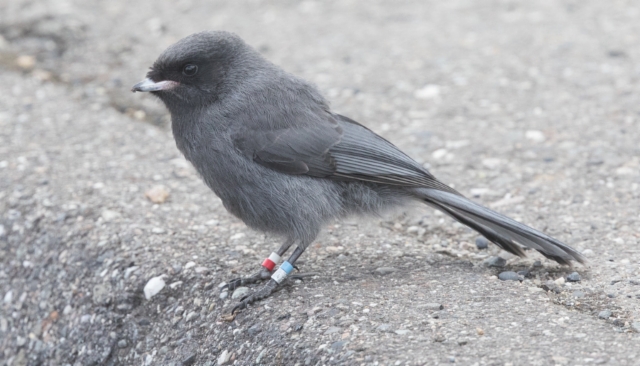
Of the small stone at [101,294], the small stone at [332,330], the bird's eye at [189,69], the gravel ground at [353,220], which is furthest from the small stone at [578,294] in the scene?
the small stone at [101,294]

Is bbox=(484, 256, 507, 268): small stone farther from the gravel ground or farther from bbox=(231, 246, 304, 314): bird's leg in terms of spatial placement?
bbox=(231, 246, 304, 314): bird's leg

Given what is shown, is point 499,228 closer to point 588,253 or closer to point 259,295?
point 588,253

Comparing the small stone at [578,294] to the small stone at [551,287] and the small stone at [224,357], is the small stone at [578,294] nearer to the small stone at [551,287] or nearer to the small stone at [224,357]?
the small stone at [551,287]

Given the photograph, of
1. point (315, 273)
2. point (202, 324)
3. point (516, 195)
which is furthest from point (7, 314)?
point (516, 195)

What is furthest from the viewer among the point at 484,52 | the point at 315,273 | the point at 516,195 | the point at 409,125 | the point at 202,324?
the point at 484,52

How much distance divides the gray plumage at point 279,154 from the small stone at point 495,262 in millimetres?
93

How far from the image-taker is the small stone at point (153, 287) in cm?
447

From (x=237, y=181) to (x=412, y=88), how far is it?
3.17 metres

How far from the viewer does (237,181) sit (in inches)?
172

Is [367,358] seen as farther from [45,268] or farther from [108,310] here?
[45,268]

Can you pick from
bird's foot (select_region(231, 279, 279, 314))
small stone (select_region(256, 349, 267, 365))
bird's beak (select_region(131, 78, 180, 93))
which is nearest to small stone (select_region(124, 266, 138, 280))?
bird's foot (select_region(231, 279, 279, 314))

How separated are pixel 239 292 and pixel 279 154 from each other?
80 centimetres

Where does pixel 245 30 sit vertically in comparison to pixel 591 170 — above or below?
above

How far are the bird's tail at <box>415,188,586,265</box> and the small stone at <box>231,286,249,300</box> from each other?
1160 mm
